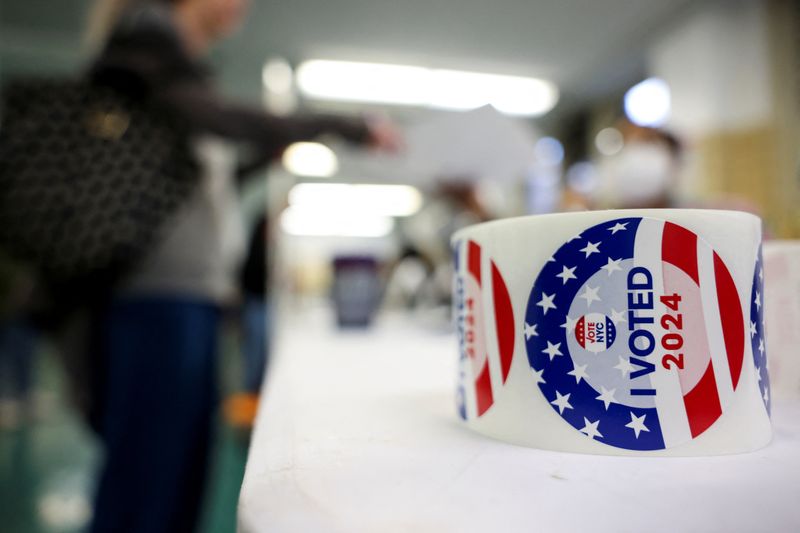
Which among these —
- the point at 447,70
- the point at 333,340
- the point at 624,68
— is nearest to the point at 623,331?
the point at 333,340

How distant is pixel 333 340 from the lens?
34.9 inches

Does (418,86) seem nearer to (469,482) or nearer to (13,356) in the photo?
(13,356)

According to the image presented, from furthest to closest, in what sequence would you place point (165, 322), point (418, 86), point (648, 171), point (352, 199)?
point (352, 199) → point (418, 86) → point (648, 171) → point (165, 322)

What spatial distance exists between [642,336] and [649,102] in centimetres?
458

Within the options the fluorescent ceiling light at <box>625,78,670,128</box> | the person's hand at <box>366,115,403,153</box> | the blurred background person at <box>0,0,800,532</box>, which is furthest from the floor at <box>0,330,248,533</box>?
the fluorescent ceiling light at <box>625,78,670,128</box>

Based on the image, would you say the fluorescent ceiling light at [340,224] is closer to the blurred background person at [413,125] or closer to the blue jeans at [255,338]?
the blurred background person at [413,125]

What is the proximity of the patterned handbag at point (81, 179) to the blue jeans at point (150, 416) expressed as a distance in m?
0.09

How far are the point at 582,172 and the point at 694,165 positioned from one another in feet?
4.87

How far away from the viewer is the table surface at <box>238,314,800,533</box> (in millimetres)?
193

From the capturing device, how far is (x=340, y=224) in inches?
301

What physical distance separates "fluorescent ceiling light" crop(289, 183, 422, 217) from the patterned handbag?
429 cm

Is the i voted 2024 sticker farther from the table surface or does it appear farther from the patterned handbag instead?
the patterned handbag

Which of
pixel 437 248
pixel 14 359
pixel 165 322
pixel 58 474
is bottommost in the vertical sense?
pixel 58 474

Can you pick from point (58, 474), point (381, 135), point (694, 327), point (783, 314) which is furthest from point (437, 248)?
point (58, 474)
